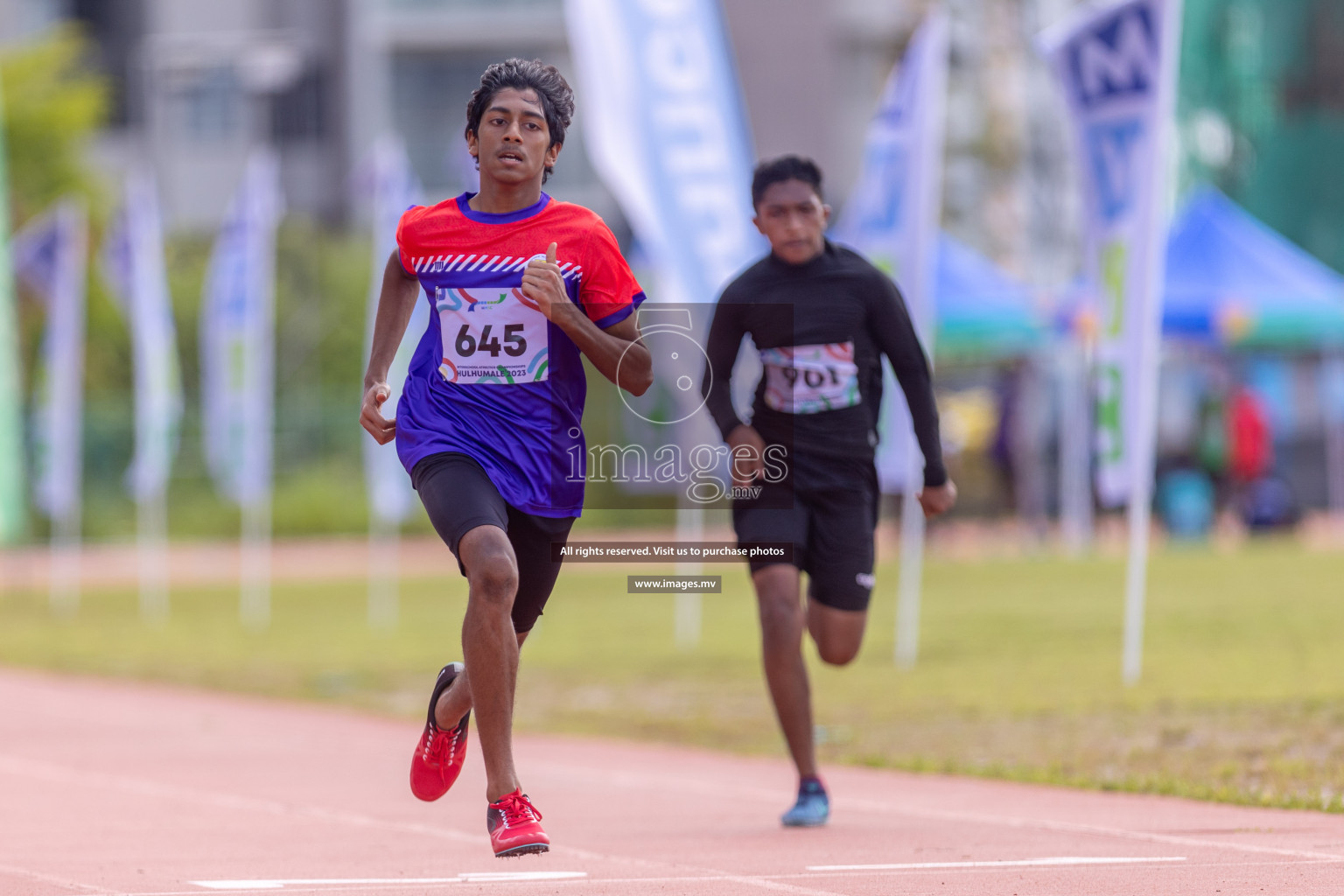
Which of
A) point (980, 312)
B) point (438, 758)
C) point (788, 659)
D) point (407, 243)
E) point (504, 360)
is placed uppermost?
point (980, 312)

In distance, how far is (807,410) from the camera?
24.8 feet

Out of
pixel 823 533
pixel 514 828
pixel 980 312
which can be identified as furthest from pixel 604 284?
pixel 980 312

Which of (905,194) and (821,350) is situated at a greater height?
(905,194)

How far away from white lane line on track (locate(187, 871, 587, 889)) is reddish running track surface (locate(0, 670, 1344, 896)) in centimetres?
1

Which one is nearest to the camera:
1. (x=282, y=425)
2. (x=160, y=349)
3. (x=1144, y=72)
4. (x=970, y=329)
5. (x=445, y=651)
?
(x=1144, y=72)

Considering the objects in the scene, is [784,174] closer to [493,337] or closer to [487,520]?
[493,337]

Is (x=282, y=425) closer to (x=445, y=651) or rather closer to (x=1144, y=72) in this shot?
(x=445, y=651)

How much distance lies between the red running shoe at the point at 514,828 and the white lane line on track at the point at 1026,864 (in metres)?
1.07

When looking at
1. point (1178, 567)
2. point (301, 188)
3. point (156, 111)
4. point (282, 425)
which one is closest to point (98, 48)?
point (156, 111)

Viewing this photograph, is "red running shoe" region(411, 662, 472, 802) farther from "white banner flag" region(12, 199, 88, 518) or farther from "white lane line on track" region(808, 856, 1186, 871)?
"white banner flag" region(12, 199, 88, 518)

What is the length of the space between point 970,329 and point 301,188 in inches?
1126

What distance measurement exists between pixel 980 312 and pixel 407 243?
21.1m

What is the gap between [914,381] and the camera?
7.54m

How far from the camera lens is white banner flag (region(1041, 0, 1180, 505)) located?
11938 mm
